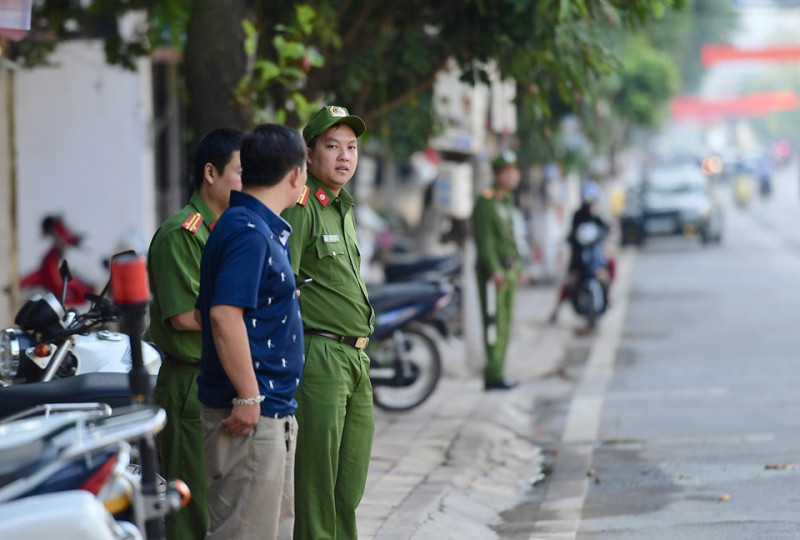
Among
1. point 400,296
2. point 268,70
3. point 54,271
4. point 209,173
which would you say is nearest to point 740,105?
point 54,271

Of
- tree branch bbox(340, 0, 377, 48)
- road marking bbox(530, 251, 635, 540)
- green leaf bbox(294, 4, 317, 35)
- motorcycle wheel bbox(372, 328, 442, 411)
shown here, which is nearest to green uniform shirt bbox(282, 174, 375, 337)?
road marking bbox(530, 251, 635, 540)

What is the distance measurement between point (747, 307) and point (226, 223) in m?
15.2

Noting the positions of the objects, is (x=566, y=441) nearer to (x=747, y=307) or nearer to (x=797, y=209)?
(x=747, y=307)

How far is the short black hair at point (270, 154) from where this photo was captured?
4461 mm

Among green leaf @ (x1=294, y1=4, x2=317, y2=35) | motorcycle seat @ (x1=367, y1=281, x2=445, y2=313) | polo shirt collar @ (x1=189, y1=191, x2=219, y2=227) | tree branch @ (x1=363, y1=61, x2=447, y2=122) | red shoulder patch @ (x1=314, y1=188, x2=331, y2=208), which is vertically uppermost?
green leaf @ (x1=294, y1=4, x2=317, y2=35)

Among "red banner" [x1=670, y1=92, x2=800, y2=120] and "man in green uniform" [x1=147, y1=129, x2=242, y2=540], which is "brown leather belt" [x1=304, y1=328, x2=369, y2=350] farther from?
"red banner" [x1=670, y1=92, x2=800, y2=120]

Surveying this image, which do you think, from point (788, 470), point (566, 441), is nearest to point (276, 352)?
point (788, 470)

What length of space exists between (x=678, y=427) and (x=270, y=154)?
5883 millimetres

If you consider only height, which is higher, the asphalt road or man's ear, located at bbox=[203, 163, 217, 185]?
man's ear, located at bbox=[203, 163, 217, 185]

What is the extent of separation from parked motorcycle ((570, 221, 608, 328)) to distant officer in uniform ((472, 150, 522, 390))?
19.6 ft

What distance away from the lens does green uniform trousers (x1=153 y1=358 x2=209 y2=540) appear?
5.30m

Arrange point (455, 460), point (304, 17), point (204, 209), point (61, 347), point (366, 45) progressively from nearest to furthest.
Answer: point (204, 209)
point (61, 347)
point (304, 17)
point (455, 460)
point (366, 45)

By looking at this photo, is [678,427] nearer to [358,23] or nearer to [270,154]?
[358,23]

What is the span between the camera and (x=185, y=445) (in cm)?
532
